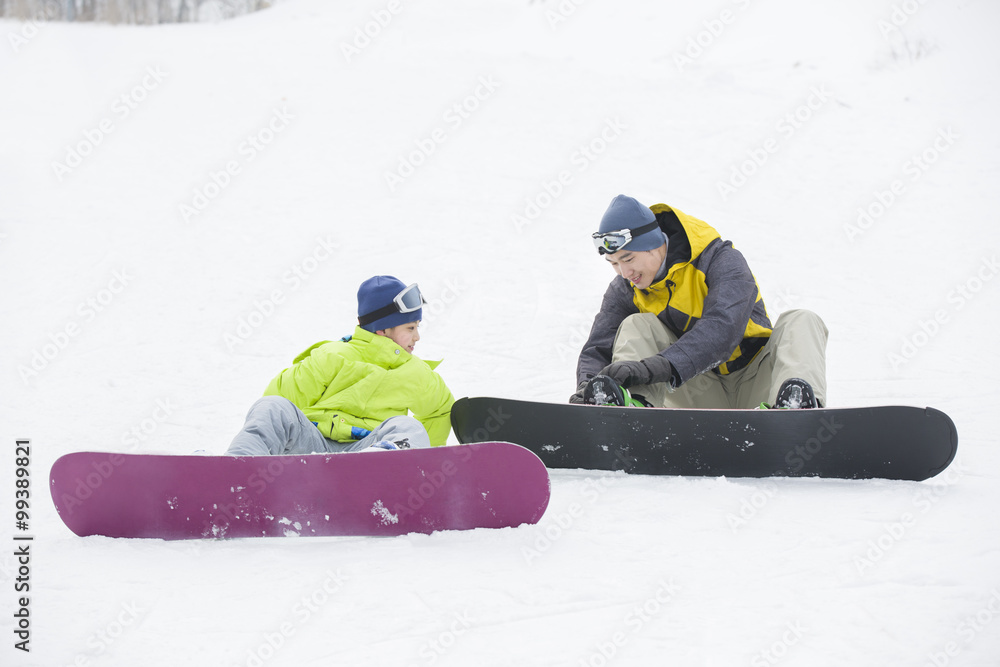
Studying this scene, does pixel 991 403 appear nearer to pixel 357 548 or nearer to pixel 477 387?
pixel 477 387

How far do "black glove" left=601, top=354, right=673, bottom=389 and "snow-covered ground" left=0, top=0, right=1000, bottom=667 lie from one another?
1.12 ft

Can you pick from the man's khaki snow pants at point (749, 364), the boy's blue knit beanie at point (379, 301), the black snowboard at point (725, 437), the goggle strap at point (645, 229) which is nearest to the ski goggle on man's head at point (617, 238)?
the goggle strap at point (645, 229)

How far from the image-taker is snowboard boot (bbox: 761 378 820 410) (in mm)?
2805

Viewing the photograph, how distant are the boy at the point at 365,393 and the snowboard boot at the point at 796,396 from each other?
3.78ft

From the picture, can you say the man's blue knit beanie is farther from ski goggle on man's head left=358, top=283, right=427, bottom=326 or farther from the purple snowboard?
the purple snowboard

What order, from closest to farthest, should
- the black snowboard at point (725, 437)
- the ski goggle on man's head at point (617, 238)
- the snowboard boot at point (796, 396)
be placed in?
the black snowboard at point (725, 437), the snowboard boot at point (796, 396), the ski goggle on man's head at point (617, 238)

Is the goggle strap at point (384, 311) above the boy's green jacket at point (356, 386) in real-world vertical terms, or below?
above

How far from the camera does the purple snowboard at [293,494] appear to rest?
2293 millimetres

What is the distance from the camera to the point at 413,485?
2295 millimetres

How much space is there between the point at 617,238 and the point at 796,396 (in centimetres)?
84

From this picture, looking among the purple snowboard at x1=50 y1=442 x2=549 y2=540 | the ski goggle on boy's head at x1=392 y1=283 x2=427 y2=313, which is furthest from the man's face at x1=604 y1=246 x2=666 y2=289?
the purple snowboard at x1=50 y1=442 x2=549 y2=540

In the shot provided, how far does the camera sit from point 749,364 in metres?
3.29

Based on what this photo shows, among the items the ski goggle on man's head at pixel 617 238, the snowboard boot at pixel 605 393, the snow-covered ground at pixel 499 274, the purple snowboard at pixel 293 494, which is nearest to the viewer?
the snow-covered ground at pixel 499 274

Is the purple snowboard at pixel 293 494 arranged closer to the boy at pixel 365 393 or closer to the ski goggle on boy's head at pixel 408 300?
the boy at pixel 365 393
